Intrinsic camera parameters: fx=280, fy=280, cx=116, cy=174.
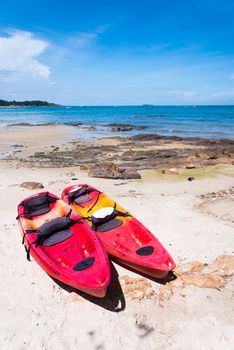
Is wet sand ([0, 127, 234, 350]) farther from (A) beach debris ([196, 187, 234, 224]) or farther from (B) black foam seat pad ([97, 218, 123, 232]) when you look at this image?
(B) black foam seat pad ([97, 218, 123, 232])

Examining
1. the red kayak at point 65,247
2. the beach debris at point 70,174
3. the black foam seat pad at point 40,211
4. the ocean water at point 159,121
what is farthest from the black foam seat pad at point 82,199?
the ocean water at point 159,121

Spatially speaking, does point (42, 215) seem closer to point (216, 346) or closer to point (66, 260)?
point (66, 260)

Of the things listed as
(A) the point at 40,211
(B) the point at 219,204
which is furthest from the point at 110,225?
(B) the point at 219,204

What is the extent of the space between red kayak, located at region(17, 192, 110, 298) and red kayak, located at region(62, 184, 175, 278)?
0.42 metres

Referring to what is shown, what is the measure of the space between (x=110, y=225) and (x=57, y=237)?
1308mm

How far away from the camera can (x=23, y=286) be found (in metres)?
5.57

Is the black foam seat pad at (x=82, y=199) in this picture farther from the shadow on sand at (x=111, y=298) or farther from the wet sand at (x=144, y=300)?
the shadow on sand at (x=111, y=298)

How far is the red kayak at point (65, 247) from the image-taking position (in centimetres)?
487

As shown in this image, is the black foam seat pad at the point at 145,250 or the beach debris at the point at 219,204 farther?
the beach debris at the point at 219,204

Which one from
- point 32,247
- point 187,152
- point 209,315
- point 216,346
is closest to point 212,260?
point 209,315

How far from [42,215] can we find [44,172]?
6.70 m

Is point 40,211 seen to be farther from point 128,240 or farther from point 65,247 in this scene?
point 128,240

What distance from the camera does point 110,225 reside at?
688 cm

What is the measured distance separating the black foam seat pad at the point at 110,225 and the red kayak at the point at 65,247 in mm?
420
